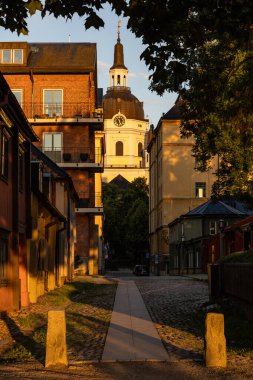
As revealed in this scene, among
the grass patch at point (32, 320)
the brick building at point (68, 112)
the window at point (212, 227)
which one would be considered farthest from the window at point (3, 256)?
the window at point (212, 227)

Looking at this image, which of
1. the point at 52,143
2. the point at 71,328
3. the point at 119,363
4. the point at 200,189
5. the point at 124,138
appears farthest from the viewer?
the point at 124,138

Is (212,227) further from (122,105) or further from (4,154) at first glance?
(122,105)

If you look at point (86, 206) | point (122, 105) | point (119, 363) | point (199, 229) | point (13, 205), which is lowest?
point (119, 363)

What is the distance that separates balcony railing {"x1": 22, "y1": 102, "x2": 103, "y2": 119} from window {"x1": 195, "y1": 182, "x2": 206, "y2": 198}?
24.9 m

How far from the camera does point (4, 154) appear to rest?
61.0ft

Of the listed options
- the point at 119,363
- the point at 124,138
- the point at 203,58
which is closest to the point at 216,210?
the point at 203,58

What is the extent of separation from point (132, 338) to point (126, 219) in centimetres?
9061

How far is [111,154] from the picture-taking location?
152 meters

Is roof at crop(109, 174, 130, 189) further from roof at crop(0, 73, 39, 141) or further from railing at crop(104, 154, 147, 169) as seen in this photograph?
roof at crop(0, 73, 39, 141)

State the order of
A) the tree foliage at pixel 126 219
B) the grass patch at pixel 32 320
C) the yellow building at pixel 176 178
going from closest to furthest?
1. the grass patch at pixel 32 320
2. the yellow building at pixel 176 178
3. the tree foliage at pixel 126 219

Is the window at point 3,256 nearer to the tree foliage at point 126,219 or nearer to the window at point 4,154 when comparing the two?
the window at point 4,154

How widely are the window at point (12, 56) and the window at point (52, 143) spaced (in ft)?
19.6

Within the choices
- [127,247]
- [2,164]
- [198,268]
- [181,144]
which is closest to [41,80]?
[198,268]

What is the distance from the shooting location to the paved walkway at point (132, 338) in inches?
440
